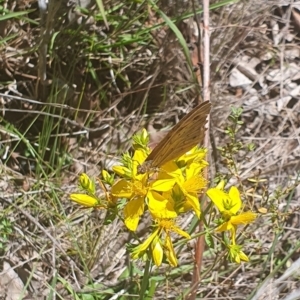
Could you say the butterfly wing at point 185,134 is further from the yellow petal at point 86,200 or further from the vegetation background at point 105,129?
the vegetation background at point 105,129

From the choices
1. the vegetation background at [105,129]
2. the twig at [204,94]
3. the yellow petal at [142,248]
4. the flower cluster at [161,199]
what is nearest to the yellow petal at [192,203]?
the flower cluster at [161,199]

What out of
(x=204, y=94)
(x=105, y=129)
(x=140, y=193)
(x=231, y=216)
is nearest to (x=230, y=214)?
(x=231, y=216)

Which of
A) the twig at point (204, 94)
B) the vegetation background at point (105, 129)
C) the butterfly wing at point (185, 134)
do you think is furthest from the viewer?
the vegetation background at point (105, 129)

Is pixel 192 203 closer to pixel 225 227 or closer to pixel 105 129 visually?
pixel 225 227

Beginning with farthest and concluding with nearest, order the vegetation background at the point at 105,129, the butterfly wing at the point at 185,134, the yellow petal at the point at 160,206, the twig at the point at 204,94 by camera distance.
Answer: the vegetation background at the point at 105,129 < the twig at the point at 204,94 < the yellow petal at the point at 160,206 < the butterfly wing at the point at 185,134

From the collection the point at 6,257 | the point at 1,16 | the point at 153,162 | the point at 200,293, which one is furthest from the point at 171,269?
the point at 1,16

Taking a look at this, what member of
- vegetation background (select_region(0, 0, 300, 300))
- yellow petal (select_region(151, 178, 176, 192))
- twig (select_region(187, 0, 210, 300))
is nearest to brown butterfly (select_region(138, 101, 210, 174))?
yellow petal (select_region(151, 178, 176, 192))
